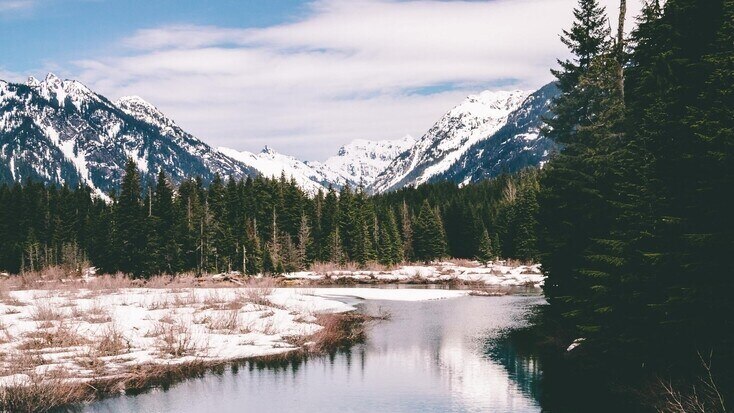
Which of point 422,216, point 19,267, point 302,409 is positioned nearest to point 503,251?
point 422,216

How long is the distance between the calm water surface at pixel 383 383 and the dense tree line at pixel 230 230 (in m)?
58.5

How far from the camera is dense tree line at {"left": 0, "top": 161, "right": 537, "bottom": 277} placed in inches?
3465

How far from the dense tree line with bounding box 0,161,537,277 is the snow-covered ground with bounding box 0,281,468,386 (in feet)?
137

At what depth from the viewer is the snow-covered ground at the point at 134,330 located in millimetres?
26406

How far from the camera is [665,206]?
18.3 meters

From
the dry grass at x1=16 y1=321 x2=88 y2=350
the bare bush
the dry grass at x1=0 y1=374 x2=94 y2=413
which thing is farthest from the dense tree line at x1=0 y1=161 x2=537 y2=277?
the bare bush

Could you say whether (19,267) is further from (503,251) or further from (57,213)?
(503,251)

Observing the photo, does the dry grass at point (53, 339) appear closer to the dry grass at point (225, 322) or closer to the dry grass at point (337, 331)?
the dry grass at point (225, 322)

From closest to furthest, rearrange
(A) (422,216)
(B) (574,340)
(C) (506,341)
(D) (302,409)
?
(D) (302,409)
(B) (574,340)
(C) (506,341)
(A) (422,216)

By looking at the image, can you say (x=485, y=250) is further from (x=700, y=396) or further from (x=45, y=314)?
(x=700, y=396)

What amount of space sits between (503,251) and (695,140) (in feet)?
344

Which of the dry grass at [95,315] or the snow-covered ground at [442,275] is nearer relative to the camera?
the dry grass at [95,315]

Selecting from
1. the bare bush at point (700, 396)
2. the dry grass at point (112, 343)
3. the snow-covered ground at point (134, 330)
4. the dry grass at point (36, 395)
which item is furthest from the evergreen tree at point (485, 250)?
the dry grass at point (36, 395)

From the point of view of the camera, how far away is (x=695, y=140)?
58.1 ft
